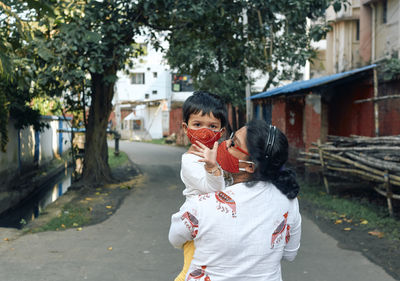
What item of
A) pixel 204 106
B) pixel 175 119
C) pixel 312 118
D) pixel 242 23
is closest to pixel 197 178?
pixel 204 106

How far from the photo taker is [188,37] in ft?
37.0

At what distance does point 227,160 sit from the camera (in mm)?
1769

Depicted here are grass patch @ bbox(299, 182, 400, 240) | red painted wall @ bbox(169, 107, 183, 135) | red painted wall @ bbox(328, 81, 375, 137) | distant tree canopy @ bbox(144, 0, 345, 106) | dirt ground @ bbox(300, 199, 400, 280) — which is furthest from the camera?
red painted wall @ bbox(169, 107, 183, 135)

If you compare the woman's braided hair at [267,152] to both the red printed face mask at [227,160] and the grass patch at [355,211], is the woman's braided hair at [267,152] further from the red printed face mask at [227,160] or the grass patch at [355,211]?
the grass patch at [355,211]

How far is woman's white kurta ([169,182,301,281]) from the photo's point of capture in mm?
1671

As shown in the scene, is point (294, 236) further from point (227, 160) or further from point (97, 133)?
point (97, 133)

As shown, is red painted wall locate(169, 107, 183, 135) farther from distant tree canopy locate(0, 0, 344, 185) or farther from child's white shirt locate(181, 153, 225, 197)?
child's white shirt locate(181, 153, 225, 197)

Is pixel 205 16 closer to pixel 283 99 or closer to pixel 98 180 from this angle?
pixel 98 180

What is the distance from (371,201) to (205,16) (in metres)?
5.23

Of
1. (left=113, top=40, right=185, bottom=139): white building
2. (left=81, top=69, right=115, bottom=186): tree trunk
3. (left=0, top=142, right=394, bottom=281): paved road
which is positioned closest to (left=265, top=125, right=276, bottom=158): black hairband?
(left=0, top=142, right=394, bottom=281): paved road

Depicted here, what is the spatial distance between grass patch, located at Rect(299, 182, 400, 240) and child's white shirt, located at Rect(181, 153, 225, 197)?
16.3 feet

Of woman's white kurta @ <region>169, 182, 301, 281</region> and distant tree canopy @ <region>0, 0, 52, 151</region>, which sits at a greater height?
distant tree canopy @ <region>0, 0, 52, 151</region>

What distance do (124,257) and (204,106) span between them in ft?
11.3

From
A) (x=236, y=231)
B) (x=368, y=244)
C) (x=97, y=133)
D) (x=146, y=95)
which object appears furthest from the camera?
(x=146, y=95)
